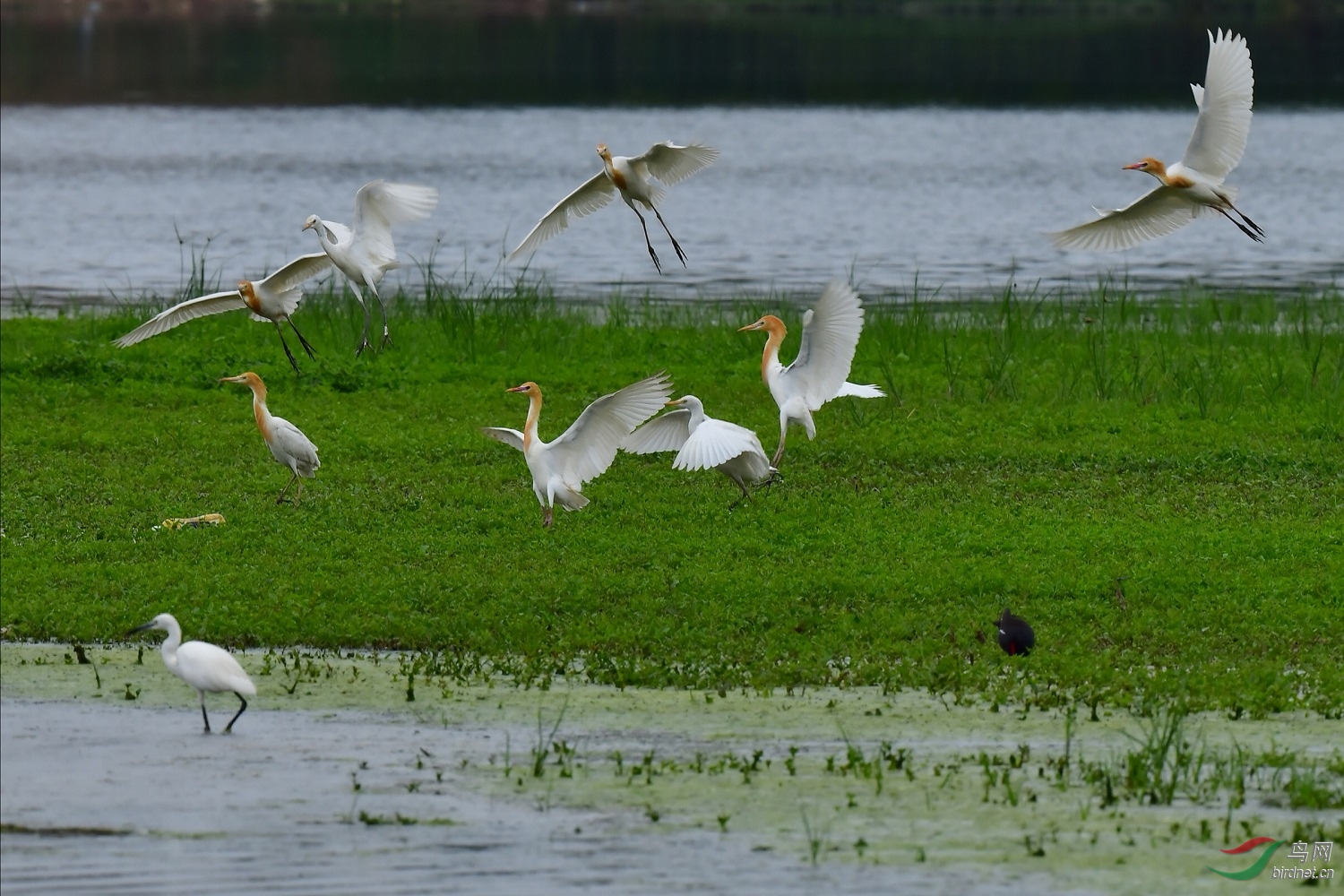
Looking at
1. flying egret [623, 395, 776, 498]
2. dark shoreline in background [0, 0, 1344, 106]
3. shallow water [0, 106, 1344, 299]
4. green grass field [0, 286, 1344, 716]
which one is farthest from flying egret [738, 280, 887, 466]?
dark shoreline in background [0, 0, 1344, 106]

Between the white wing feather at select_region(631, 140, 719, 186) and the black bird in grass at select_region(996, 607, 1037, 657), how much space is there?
412cm

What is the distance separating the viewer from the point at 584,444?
32.6ft

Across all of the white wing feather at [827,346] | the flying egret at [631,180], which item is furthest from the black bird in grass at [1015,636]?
the flying egret at [631,180]

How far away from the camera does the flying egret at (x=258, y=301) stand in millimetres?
11805

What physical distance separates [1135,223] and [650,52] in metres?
52.5

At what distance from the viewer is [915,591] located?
8984 mm

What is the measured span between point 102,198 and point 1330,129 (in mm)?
27906

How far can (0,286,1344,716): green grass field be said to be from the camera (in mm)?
8289

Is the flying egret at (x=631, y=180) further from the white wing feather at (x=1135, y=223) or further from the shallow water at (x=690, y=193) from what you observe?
the shallow water at (x=690, y=193)

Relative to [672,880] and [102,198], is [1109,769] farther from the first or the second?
[102,198]

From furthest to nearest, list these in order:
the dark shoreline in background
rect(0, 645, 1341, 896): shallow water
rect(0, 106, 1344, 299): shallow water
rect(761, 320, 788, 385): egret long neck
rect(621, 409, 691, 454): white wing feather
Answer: the dark shoreline in background, rect(0, 106, 1344, 299): shallow water, rect(761, 320, 788, 385): egret long neck, rect(621, 409, 691, 454): white wing feather, rect(0, 645, 1341, 896): shallow water

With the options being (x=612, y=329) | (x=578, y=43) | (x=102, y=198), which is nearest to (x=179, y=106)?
(x=102, y=198)

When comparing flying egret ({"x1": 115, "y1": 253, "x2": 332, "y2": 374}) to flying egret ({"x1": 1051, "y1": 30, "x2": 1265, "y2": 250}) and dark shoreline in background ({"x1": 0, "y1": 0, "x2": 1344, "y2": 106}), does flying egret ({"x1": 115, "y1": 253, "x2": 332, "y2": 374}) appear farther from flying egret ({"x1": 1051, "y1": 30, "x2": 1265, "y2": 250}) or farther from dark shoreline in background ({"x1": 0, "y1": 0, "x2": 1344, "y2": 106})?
dark shoreline in background ({"x1": 0, "y1": 0, "x2": 1344, "y2": 106})

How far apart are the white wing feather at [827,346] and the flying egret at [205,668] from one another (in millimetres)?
4537
